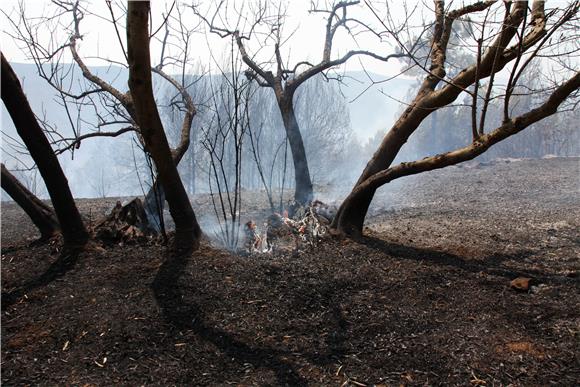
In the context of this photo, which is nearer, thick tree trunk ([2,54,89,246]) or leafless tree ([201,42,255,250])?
thick tree trunk ([2,54,89,246])

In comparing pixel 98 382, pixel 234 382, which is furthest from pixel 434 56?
pixel 98 382

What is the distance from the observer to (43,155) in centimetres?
290

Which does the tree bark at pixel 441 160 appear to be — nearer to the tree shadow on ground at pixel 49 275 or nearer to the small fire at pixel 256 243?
the small fire at pixel 256 243

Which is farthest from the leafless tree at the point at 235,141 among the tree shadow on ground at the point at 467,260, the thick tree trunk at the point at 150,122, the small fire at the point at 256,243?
the tree shadow on ground at the point at 467,260

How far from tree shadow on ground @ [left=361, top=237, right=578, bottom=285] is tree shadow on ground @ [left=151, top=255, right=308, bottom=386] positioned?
149 cm

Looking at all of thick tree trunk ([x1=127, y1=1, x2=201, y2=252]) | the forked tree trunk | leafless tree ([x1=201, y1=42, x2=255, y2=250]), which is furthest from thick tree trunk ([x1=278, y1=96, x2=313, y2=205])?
the forked tree trunk

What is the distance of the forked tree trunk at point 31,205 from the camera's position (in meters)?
3.38

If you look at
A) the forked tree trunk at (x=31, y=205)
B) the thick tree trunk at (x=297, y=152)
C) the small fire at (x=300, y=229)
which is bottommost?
the small fire at (x=300, y=229)

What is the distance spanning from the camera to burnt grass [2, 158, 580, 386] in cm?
197

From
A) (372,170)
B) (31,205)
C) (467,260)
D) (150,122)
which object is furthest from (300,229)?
(31,205)

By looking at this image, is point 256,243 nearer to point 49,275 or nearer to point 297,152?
point 49,275

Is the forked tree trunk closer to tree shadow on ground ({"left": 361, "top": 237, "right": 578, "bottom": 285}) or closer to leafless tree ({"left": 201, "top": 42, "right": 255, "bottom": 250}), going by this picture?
leafless tree ({"left": 201, "top": 42, "right": 255, "bottom": 250})

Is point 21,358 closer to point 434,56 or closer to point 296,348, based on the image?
point 296,348

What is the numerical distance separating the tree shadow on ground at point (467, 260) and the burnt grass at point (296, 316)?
0.05 ft
